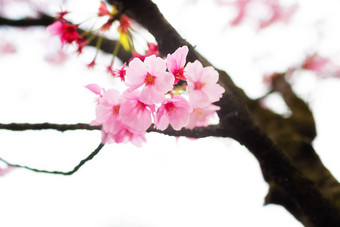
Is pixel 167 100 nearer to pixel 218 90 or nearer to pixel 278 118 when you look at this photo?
pixel 218 90

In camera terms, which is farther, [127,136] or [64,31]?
[64,31]

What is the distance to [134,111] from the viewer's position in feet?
3.19

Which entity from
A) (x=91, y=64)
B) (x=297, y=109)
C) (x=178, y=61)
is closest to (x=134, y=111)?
(x=178, y=61)

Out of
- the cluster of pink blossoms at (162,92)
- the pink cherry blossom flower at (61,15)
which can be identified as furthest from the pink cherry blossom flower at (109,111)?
the pink cherry blossom flower at (61,15)

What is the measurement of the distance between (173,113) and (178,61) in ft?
0.61

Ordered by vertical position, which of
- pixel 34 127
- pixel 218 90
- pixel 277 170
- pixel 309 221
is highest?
pixel 218 90

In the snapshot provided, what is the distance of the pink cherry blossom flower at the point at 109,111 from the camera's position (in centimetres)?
106

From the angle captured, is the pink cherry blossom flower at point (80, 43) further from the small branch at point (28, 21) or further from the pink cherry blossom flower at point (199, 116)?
the small branch at point (28, 21)

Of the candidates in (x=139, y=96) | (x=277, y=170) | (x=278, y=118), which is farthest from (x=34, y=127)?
(x=278, y=118)

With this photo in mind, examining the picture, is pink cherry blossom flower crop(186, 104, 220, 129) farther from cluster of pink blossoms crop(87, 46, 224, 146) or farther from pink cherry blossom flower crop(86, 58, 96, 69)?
pink cherry blossom flower crop(86, 58, 96, 69)

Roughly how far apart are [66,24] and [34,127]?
66cm

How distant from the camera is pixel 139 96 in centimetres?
95

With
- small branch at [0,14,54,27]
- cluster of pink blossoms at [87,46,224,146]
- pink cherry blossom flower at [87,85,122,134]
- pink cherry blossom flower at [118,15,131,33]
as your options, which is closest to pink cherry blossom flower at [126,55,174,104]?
cluster of pink blossoms at [87,46,224,146]

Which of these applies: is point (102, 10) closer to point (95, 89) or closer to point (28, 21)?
point (95, 89)
